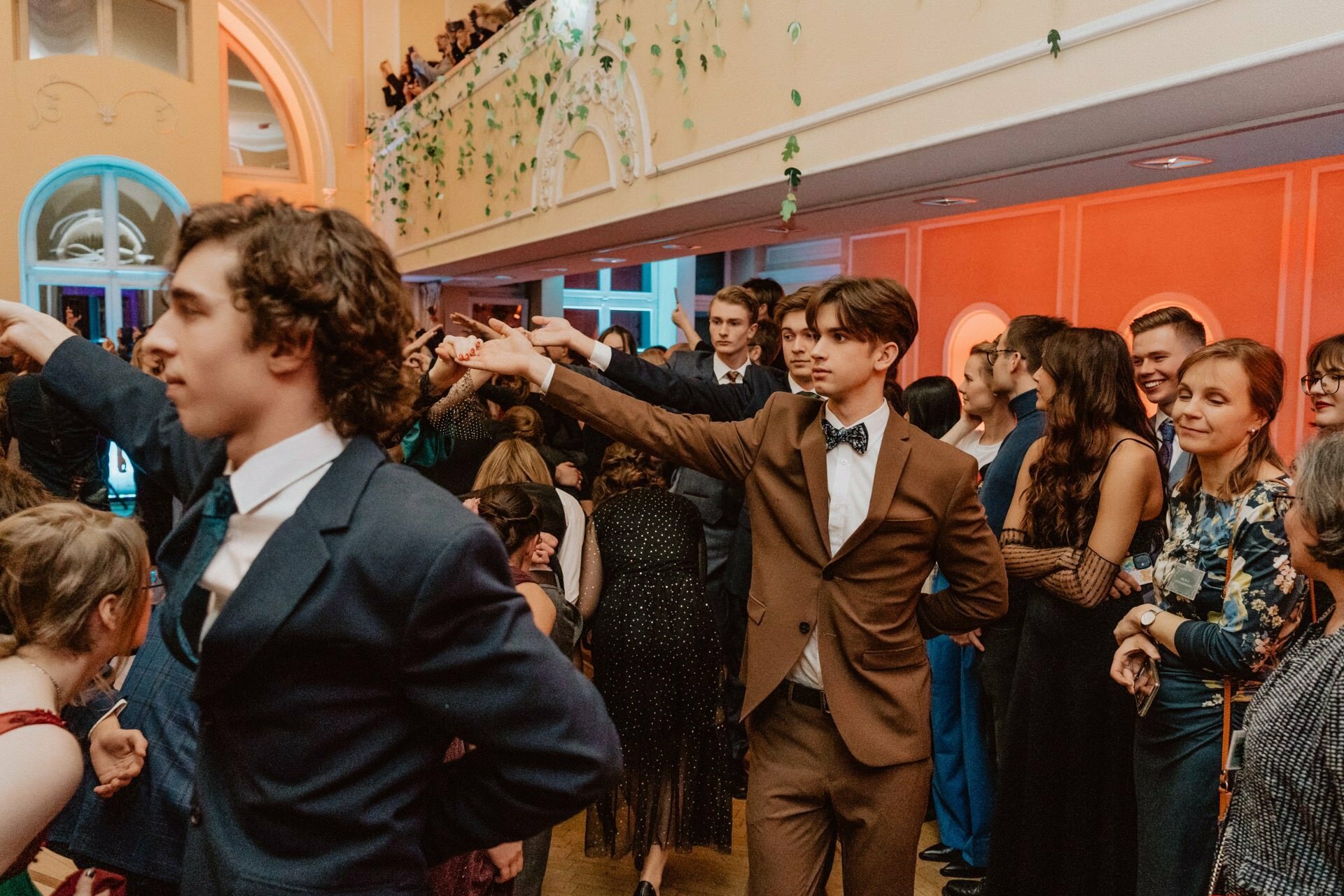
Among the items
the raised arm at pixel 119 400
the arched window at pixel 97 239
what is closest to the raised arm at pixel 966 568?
the raised arm at pixel 119 400

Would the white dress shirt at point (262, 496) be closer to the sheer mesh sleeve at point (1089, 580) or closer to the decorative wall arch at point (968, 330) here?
the sheer mesh sleeve at point (1089, 580)

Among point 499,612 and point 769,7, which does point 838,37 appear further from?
point 499,612

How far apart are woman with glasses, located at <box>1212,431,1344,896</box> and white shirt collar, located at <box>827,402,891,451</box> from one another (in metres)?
0.84

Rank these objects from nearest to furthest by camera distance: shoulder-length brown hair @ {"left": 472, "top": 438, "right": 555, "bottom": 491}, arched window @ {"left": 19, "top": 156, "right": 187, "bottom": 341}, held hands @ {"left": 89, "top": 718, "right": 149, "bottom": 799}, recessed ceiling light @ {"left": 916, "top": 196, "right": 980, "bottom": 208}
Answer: held hands @ {"left": 89, "top": 718, "right": 149, "bottom": 799} < shoulder-length brown hair @ {"left": 472, "top": 438, "right": 555, "bottom": 491} < recessed ceiling light @ {"left": 916, "top": 196, "right": 980, "bottom": 208} < arched window @ {"left": 19, "top": 156, "right": 187, "bottom": 341}

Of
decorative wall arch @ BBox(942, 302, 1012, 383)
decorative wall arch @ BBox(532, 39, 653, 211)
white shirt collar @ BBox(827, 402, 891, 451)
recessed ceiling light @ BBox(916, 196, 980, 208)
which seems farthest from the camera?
decorative wall arch @ BBox(942, 302, 1012, 383)

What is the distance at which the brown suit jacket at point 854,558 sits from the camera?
2201 mm

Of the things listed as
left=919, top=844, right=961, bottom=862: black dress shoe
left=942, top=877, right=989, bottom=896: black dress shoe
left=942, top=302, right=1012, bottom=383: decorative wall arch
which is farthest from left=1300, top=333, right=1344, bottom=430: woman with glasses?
left=942, top=302, right=1012, bottom=383: decorative wall arch

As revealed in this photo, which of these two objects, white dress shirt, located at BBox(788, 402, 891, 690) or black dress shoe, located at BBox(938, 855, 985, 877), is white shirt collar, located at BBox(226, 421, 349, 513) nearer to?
white dress shirt, located at BBox(788, 402, 891, 690)

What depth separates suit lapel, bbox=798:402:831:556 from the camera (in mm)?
2240

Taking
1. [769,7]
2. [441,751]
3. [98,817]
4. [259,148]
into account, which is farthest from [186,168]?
[441,751]

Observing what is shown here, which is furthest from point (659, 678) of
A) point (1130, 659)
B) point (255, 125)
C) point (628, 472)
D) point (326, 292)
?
point (255, 125)

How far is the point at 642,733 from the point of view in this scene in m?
3.38

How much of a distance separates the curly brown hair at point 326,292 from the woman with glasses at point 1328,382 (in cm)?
250

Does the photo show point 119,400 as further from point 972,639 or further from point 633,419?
point 972,639
